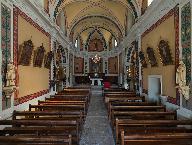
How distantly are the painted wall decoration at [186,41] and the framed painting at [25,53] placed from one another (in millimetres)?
4692

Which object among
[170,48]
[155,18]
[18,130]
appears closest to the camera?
[18,130]

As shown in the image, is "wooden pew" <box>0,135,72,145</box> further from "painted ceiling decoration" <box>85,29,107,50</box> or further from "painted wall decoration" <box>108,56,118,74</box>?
"painted ceiling decoration" <box>85,29,107,50</box>

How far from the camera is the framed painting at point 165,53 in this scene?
785cm

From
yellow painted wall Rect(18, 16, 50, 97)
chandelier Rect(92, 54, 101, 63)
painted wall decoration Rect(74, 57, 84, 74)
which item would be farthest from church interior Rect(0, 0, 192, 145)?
chandelier Rect(92, 54, 101, 63)

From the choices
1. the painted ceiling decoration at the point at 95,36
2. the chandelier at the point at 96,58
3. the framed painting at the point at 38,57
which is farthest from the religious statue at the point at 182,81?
the painted ceiling decoration at the point at 95,36

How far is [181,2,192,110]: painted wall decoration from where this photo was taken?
6289 mm

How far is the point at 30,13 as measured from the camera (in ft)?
29.6

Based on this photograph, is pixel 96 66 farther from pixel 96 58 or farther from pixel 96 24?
pixel 96 24

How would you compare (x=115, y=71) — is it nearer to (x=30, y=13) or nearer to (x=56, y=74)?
(x=56, y=74)

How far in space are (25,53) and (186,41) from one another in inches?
193

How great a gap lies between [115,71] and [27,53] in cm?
1905

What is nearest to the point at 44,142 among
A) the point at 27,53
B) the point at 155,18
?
the point at 27,53

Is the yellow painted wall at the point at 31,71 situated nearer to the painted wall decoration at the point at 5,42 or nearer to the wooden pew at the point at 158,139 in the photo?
the painted wall decoration at the point at 5,42

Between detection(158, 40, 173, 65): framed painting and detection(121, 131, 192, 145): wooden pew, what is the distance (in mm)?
3657
